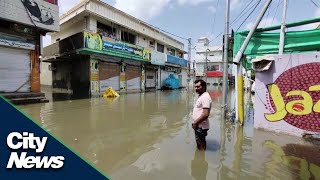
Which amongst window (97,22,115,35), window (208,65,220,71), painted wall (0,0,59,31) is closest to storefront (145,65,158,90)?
window (97,22,115,35)

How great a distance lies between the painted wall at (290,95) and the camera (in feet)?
21.9

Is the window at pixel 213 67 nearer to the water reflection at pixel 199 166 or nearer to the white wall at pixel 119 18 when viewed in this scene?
the white wall at pixel 119 18

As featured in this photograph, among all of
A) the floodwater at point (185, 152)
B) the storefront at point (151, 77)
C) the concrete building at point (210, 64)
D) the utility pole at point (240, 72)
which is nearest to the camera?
the floodwater at point (185, 152)

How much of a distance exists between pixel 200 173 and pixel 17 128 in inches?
117

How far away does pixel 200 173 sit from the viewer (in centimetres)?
429

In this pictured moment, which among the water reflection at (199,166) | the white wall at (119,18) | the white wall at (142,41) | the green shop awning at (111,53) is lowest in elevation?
the water reflection at (199,166)

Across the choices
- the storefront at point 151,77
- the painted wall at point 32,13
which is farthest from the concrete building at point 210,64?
the painted wall at point 32,13

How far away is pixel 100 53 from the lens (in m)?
20.6

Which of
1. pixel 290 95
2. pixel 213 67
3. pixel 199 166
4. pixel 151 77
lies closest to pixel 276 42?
pixel 290 95

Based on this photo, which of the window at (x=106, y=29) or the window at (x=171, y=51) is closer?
the window at (x=106, y=29)

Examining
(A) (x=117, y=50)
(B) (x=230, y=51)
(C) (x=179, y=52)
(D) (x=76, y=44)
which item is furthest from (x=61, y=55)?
(C) (x=179, y=52)

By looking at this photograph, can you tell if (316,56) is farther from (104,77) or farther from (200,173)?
(104,77)

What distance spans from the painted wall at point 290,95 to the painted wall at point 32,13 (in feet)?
41.5

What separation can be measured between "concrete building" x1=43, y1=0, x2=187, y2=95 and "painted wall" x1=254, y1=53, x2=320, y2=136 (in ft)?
49.4
